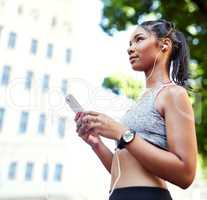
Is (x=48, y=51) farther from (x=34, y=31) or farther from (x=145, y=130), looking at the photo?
(x=145, y=130)

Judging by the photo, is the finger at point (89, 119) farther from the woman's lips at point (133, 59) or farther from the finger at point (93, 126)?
the woman's lips at point (133, 59)

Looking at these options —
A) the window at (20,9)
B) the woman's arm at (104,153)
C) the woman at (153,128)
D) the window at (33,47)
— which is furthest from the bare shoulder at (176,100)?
the window at (20,9)

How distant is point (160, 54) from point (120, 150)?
0.24m

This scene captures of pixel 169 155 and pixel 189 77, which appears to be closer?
pixel 169 155

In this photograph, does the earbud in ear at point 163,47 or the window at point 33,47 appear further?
the window at point 33,47

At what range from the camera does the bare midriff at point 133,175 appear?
702mm

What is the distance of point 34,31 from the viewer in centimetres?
1452

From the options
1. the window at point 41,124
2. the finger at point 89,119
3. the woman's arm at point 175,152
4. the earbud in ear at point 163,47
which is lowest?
the window at point 41,124

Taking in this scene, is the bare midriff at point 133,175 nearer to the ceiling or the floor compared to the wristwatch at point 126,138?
nearer to the floor

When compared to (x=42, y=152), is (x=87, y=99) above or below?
above

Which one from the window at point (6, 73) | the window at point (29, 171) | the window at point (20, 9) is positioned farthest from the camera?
the window at point (20, 9)

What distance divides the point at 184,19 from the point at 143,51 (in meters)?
4.08

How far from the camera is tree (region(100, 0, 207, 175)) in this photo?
462cm

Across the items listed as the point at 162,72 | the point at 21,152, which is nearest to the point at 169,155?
the point at 162,72
